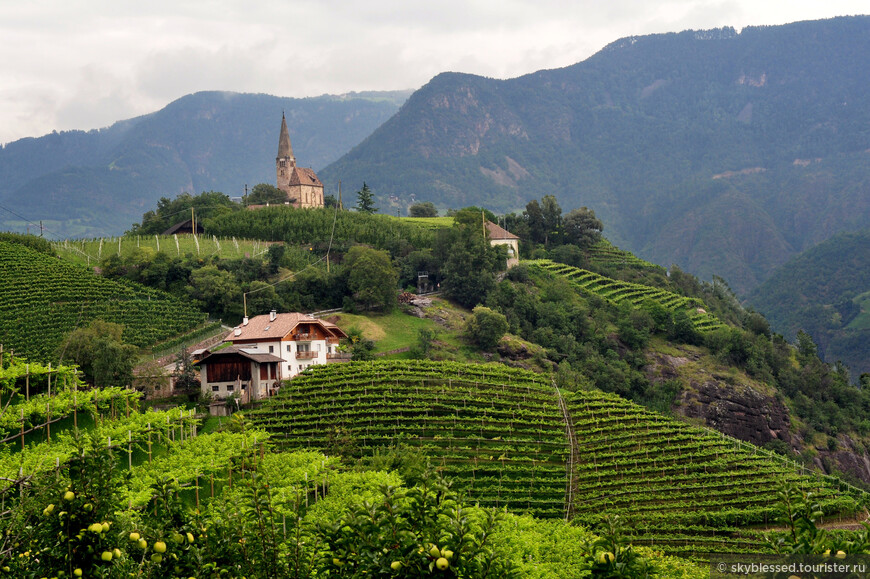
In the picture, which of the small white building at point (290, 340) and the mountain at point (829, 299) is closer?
the small white building at point (290, 340)

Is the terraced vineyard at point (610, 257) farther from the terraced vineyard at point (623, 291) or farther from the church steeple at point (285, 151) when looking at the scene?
the church steeple at point (285, 151)

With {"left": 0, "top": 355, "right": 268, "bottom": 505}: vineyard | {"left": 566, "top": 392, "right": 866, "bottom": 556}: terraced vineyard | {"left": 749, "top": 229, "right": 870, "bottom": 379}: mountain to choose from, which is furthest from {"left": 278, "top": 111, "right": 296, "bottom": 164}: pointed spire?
{"left": 749, "top": 229, "right": 870, "bottom": 379}: mountain

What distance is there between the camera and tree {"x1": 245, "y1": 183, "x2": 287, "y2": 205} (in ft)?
340

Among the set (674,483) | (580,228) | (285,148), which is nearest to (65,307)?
(674,483)

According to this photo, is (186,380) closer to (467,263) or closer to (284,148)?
(467,263)

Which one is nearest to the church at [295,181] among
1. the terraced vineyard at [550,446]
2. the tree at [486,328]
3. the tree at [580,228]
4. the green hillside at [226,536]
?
the tree at [580,228]

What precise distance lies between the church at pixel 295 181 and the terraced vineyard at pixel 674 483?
226 feet

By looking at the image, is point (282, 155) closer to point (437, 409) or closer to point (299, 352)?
point (299, 352)

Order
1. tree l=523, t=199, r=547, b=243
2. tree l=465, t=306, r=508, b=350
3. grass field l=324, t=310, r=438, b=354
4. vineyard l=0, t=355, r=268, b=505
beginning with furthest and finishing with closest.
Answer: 1. tree l=523, t=199, r=547, b=243
2. tree l=465, t=306, r=508, b=350
3. grass field l=324, t=310, r=438, b=354
4. vineyard l=0, t=355, r=268, b=505

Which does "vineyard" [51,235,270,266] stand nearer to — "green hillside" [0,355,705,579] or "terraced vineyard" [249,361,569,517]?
"terraced vineyard" [249,361,569,517]

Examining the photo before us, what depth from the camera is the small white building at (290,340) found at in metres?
53.8

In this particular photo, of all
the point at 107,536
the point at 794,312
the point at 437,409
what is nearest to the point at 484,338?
the point at 437,409

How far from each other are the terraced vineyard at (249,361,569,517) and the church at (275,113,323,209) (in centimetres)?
6176

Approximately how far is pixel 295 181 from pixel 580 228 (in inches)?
1393
